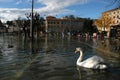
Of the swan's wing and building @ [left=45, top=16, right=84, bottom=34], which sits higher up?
building @ [left=45, top=16, right=84, bottom=34]

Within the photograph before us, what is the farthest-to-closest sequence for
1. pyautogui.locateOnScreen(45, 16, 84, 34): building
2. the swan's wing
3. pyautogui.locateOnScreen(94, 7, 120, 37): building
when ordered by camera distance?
pyautogui.locateOnScreen(45, 16, 84, 34): building, pyautogui.locateOnScreen(94, 7, 120, 37): building, the swan's wing

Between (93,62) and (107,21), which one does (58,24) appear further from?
Answer: (93,62)

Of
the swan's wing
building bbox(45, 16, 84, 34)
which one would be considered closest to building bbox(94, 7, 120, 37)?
building bbox(45, 16, 84, 34)

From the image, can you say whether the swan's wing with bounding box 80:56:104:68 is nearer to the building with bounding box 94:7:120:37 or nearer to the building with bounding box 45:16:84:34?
the building with bounding box 94:7:120:37

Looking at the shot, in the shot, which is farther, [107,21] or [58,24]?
[58,24]

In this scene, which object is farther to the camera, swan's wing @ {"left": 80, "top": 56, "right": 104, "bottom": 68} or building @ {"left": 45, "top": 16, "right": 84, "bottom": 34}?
building @ {"left": 45, "top": 16, "right": 84, "bottom": 34}

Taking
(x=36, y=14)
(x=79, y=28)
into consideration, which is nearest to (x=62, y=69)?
(x=36, y=14)

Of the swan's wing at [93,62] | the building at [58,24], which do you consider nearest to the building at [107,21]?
the building at [58,24]

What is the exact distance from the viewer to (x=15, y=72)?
14078 mm

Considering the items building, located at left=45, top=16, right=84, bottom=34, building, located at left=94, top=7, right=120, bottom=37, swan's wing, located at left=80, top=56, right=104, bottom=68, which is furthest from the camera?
building, located at left=45, top=16, right=84, bottom=34

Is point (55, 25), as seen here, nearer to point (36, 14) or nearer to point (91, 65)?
point (36, 14)

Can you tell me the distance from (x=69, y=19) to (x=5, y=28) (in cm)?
5379

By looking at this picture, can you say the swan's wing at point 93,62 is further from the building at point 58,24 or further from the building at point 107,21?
the building at point 58,24

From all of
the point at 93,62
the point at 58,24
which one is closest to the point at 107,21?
the point at 58,24
